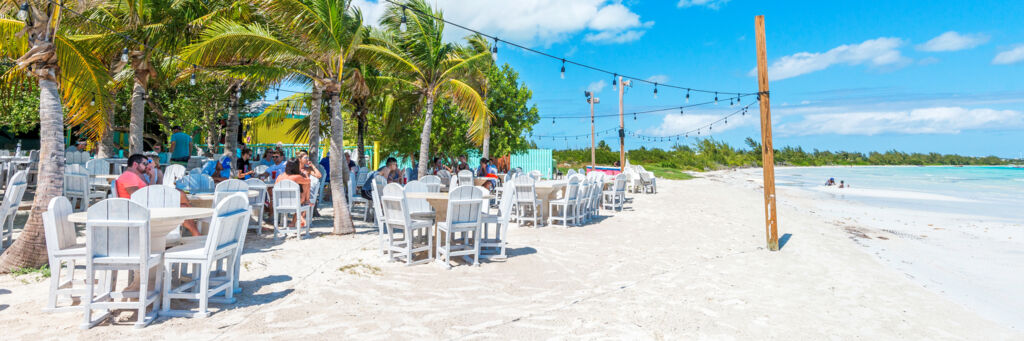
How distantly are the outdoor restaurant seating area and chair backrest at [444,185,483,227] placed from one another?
12mm

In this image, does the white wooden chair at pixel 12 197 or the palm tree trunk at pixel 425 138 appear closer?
the white wooden chair at pixel 12 197

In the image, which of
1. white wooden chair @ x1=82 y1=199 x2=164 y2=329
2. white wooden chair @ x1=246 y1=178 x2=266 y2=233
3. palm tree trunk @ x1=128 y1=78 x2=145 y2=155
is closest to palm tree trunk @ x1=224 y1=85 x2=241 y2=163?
palm tree trunk @ x1=128 y1=78 x2=145 y2=155

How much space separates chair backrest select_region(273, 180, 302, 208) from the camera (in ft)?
23.4

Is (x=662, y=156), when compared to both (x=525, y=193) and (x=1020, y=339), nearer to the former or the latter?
(x=525, y=193)

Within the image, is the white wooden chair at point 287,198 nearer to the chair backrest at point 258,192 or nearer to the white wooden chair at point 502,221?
the chair backrest at point 258,192

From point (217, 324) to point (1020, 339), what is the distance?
608 cm

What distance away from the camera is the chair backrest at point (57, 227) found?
11.1 ft

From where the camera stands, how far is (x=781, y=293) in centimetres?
501

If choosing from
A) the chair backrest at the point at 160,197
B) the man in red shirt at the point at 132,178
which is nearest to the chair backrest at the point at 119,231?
the chair backrest at the point at 160,197

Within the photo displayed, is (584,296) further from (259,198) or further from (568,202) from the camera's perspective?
(259,198)

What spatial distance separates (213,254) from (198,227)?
173cm

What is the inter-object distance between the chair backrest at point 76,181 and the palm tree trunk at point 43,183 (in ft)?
11.5

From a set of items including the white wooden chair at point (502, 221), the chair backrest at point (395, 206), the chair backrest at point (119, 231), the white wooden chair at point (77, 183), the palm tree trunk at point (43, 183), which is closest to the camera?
the chair backrest at point (119, 231)

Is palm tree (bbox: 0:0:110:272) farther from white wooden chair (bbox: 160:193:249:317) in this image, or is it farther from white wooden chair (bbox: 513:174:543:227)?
white wooden chair (bbox: 513:174:543:227)
